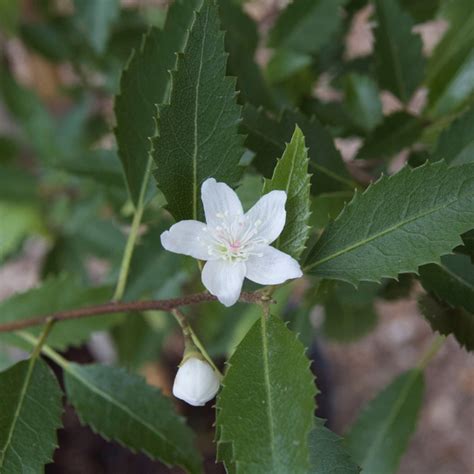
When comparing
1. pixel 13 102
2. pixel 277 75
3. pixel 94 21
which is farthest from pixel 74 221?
pixel 277 75

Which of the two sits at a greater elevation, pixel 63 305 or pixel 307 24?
pixel 307 24

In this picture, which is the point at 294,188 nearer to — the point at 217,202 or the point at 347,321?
the point at 217,202

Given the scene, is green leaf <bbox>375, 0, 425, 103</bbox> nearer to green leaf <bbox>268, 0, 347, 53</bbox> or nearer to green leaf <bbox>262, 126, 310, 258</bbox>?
green leaf <bbox>268, 0, 347, 53</bbox>

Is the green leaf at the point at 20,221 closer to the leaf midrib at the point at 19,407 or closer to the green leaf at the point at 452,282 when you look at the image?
the leaf midrib at the point at 19,407

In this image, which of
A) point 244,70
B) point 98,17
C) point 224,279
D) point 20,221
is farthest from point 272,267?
point 20,221

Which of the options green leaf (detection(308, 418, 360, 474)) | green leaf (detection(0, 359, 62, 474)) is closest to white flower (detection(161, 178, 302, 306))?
green leaf (detection(308, 418, 360, 474))

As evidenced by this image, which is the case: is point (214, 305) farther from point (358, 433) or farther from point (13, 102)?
point (13, 102)
